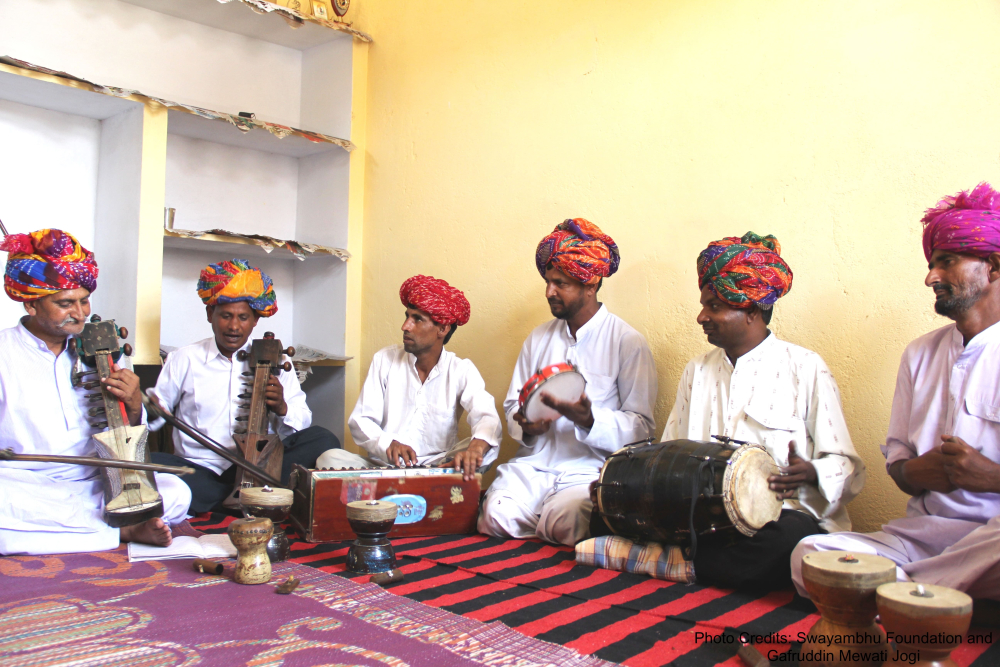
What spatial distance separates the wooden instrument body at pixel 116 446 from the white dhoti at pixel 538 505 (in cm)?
151

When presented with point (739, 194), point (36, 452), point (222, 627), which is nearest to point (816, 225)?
point (739, 194)

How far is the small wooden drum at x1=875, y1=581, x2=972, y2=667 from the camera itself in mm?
1721

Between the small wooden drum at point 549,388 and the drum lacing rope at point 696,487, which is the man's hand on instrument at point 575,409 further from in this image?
the drum lacing rope at point 696,487

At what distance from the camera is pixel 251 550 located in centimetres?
283

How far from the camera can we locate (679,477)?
293cm

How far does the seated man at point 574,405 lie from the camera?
12.3ft

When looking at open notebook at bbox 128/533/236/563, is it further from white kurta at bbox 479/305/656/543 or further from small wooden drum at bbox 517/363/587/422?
small wooden drum at bbox 517/363/587/422

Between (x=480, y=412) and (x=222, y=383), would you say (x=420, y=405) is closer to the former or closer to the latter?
(x=480, y=412)

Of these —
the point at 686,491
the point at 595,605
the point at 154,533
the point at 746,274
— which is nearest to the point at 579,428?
the point at 686,491

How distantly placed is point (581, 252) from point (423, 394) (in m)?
1.19

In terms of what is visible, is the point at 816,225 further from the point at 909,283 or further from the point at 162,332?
the point at 162,332

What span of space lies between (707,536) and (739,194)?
1.75 m

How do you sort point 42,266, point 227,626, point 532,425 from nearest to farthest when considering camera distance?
1. point 227,626
2. point 42,266
3. point 532,425

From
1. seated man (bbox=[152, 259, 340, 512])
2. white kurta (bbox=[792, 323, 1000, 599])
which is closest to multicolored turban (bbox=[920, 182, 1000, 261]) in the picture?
white kurta (bbox=[792, 323, 1000, 599])
